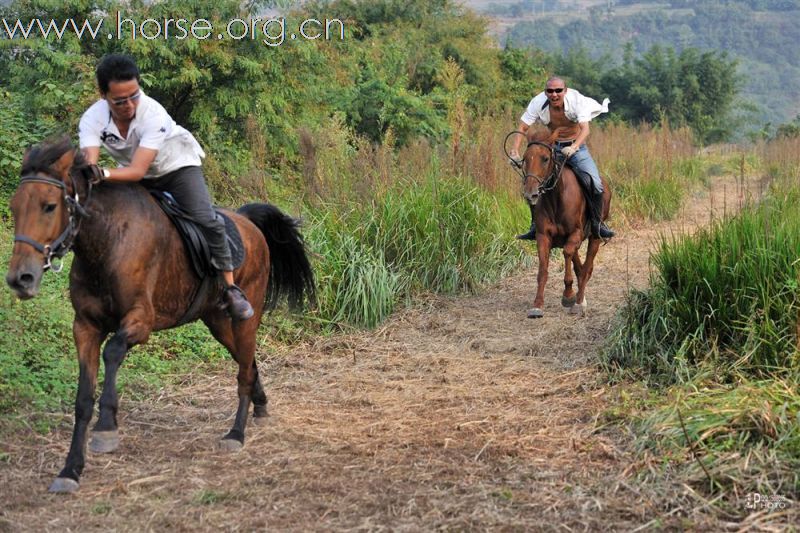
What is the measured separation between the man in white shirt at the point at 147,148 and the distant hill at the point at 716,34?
6889 centimetres

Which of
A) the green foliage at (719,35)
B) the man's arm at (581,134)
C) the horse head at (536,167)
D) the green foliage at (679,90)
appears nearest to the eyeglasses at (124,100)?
the horse head at (536,167)

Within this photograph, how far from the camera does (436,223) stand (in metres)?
10.3

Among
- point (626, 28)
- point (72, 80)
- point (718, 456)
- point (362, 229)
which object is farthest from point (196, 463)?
point (626, 28)

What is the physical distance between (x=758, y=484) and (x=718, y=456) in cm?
34

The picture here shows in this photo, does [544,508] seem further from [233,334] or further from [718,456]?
[233,334]

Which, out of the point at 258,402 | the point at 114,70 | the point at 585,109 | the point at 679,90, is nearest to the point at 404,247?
the point at 585,109

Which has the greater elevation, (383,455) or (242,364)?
(242,364)

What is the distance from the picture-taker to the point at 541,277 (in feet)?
32.2

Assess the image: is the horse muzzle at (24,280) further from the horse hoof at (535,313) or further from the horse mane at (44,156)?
the horse hoof at (535,313)

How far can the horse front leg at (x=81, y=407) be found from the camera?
204 inches

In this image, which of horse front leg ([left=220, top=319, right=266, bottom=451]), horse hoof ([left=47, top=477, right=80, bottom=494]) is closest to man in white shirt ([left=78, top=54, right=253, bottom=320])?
horse front leg ([left=220, top=319, right=266, bottom=451])

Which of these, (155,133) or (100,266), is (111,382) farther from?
(155,133)

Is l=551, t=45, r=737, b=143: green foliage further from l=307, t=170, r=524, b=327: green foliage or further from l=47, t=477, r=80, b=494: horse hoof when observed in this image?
l=47, t=477, r=80, b=494: horse hoof

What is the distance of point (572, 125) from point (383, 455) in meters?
5.42
